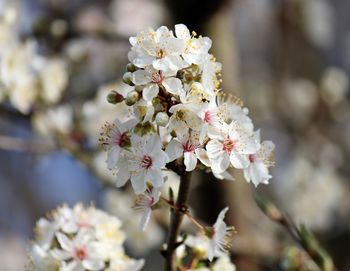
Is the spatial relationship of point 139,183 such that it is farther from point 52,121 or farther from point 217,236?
point 52,121

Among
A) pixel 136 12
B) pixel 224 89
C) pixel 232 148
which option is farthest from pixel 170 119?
pixel 136 12

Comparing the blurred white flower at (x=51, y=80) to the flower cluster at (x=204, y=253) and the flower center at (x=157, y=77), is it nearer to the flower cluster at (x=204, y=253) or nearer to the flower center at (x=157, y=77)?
the flower cluster at (x=204, y=253)

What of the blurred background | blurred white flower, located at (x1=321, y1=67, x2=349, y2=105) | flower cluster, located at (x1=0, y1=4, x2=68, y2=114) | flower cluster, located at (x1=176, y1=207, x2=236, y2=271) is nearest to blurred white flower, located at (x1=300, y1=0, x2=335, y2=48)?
the blurred background

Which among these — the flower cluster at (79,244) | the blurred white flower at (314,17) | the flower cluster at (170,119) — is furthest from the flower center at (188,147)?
the blurred white flower at (314,17)

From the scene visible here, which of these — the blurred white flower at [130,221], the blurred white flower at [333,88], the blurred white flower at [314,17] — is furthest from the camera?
the blurred white flower at [314,17]

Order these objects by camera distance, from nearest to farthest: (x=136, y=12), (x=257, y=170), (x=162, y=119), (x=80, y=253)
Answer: (x=162, y=119) < (x=257, y=170) < (x=80, y=253) < (x=136, y=12)
